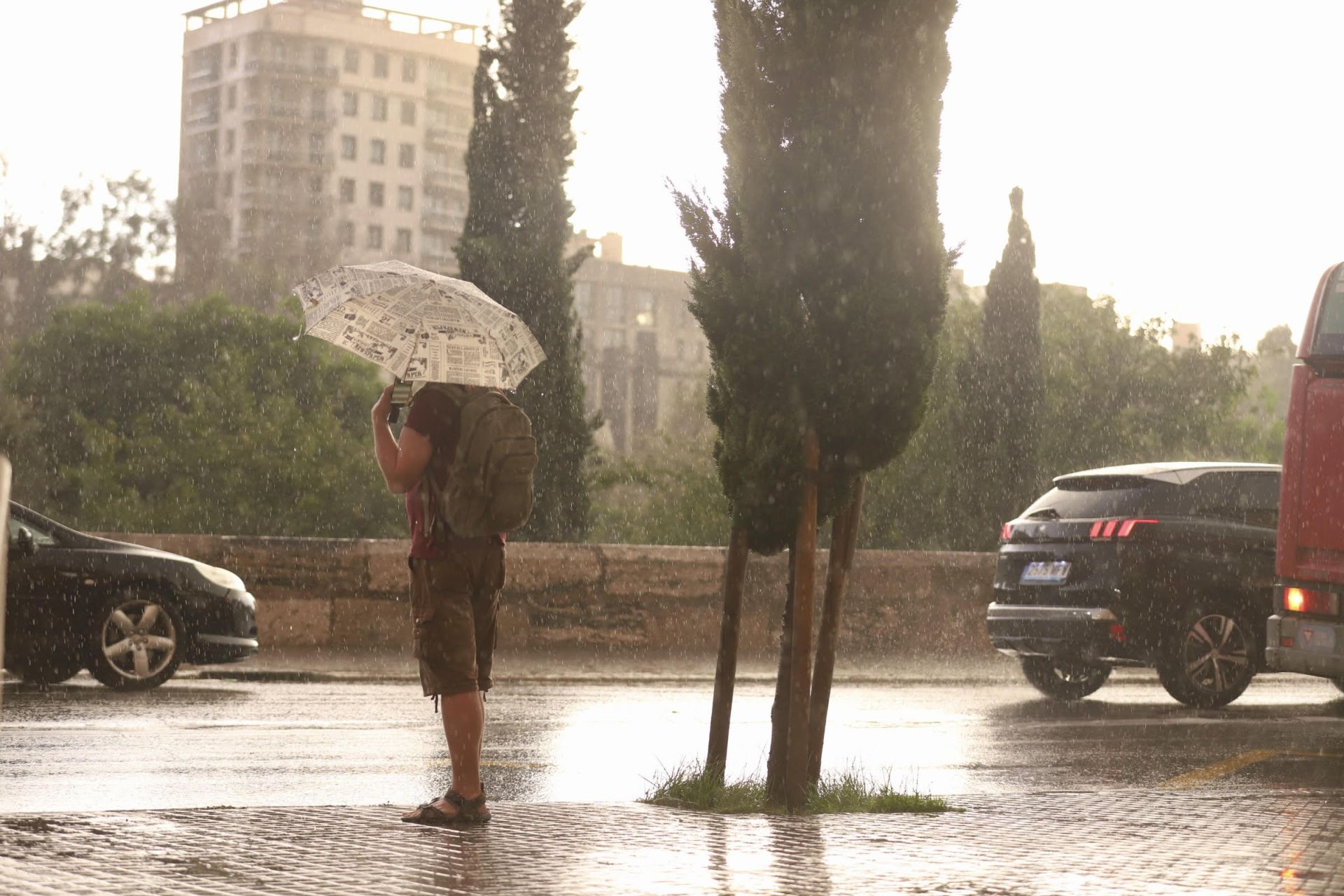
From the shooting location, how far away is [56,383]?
4788 centimetres

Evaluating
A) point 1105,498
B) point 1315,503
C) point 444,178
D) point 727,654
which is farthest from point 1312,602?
point 444,178

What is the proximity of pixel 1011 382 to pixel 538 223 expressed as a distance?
47.8 feet

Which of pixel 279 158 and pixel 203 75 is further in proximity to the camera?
pixel 203 75

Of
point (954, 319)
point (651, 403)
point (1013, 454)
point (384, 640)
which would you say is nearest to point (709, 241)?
point (384, 640)

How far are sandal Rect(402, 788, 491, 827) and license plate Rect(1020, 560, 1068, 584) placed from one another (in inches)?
332

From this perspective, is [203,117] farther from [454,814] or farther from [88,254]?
[454,814]

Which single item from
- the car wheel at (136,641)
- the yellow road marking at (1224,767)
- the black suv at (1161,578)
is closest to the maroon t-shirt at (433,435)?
the yellow road marking at (1224,767)

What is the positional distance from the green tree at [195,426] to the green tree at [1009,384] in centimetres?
1261

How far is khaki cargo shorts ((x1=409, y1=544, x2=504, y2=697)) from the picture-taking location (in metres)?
6.52

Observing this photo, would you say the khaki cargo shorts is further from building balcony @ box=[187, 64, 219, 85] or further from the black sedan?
building balcony @ box=[187, 64, 219, 85]

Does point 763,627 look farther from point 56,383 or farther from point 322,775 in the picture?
point 56,383

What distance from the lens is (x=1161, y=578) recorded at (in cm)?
1387

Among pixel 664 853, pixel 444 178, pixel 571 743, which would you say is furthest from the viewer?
pixel 444 178

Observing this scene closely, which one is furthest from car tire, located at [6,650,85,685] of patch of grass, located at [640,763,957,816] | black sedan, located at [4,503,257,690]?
patch of grass, located at [640,763,957,816]
